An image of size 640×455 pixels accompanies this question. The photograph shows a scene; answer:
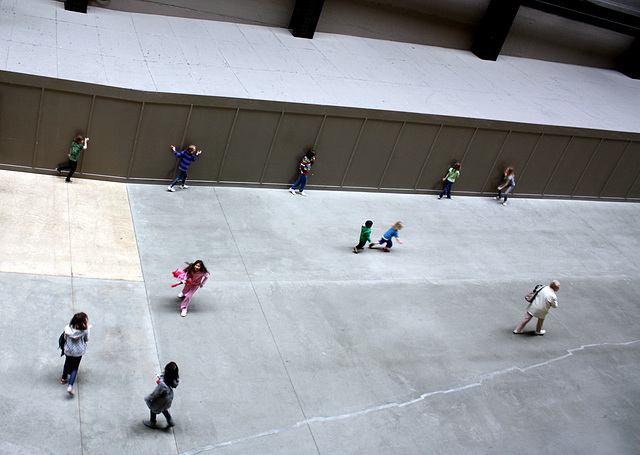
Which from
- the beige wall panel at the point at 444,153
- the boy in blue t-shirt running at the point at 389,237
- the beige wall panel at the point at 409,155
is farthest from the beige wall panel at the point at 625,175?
the boy in blue t-shirt running at the point at 389,237

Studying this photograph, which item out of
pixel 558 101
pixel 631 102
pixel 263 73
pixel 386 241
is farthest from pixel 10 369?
pixel 631 102

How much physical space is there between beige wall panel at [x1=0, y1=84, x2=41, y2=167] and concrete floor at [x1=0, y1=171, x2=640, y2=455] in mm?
488

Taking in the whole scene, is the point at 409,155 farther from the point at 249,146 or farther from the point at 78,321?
the point at 78,321

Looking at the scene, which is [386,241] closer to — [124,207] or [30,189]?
[124,207]

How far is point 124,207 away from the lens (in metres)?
14.3

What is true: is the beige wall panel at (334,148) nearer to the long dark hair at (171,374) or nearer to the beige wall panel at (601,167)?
the beige wall panel at (601,167)

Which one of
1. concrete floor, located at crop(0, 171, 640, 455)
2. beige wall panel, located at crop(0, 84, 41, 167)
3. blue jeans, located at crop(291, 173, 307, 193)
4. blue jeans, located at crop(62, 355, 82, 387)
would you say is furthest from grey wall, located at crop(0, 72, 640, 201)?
blue jeans, located at crop(62, 355, 82, 387)

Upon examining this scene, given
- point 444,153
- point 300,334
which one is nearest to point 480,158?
point 444,153

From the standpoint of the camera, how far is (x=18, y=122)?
13852 millimetres

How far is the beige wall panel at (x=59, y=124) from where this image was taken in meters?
13.9

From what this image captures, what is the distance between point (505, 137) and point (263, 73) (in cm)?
739

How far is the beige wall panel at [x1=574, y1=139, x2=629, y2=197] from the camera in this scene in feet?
66.7

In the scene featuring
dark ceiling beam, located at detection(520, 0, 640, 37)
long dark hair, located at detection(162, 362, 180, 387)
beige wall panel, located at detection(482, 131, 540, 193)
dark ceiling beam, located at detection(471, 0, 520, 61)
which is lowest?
long dark hair, located at detection(162, 362, 180, 387)

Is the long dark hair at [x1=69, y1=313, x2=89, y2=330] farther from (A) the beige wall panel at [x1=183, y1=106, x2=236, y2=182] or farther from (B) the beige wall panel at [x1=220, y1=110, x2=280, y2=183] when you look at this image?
(B) the beige wall panel at [x1=220, y1=110, x2=280, y2=183]
